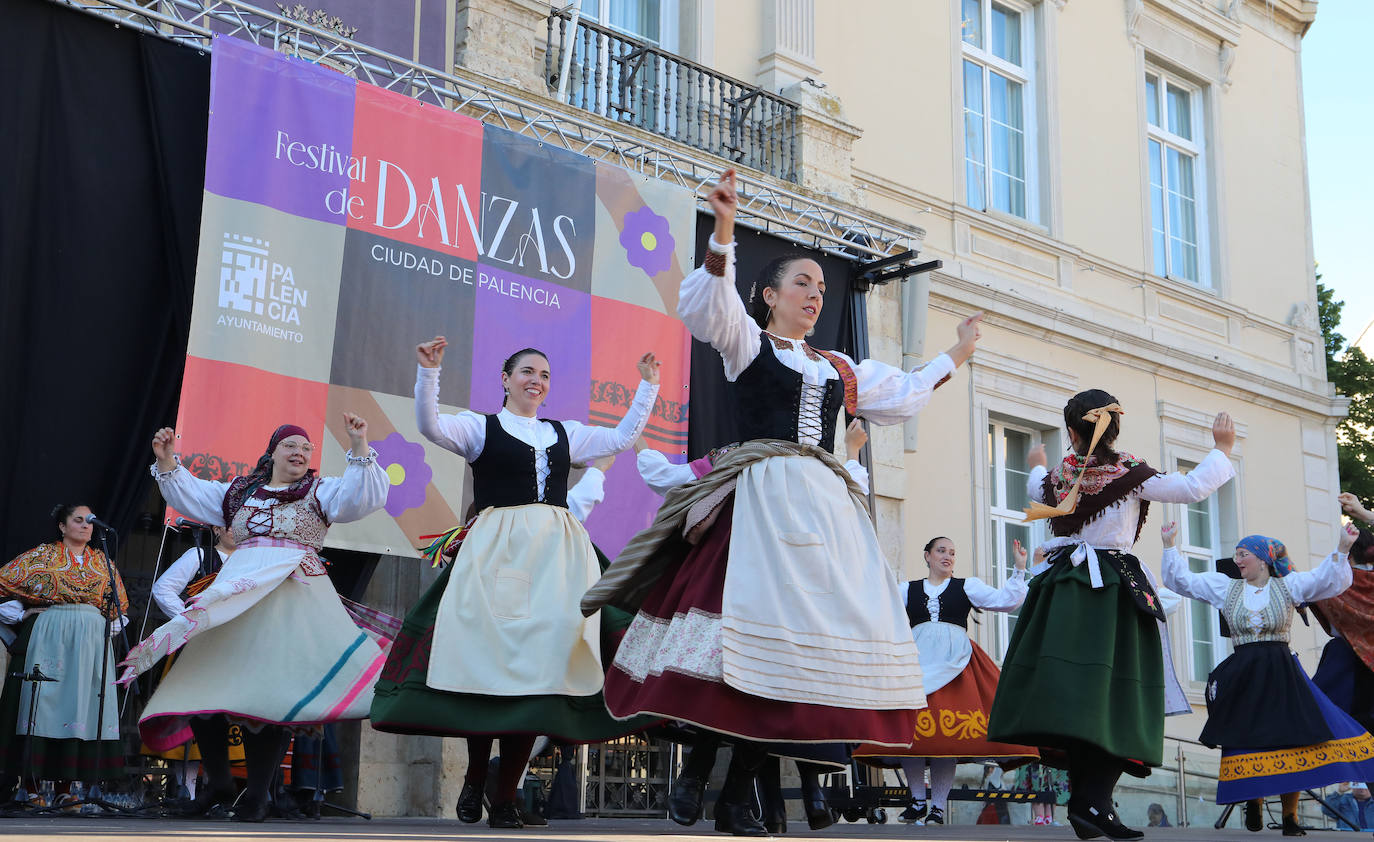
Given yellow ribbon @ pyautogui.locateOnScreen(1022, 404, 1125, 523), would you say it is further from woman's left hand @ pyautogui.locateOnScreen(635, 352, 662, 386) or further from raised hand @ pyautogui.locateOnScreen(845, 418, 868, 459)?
woman's left hand @ pyautogui.locateOnScreen(635, 352, 662, 386)

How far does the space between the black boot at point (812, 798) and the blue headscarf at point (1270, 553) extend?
267 cm

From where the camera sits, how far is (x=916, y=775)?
27.6ft

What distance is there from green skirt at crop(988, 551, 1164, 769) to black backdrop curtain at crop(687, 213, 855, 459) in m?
3.79

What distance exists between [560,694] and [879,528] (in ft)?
21.2

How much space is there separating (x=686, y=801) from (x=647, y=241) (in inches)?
204

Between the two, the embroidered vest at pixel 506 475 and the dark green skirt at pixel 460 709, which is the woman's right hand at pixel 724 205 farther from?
the dark green skirt at pixel 460 709

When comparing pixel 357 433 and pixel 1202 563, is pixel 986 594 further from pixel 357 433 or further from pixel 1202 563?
pixel 1202 563

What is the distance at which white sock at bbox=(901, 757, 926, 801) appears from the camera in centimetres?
833

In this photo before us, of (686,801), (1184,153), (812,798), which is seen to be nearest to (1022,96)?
(1184,153)

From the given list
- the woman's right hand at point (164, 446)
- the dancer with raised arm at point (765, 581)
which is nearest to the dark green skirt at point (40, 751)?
the woman's right hand at point (164, 446)

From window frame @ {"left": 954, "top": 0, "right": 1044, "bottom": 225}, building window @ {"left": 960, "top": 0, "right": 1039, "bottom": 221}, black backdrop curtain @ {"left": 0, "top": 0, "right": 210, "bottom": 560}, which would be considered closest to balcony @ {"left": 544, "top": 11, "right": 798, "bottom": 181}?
window frame @ {"left": 954, "top": 0, "right": 1044, "bottom": 225}

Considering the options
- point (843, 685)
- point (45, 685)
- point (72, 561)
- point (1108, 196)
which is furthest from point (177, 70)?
point (1108, 196)

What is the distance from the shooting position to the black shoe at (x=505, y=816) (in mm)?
4883

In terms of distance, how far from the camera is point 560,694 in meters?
4.89
